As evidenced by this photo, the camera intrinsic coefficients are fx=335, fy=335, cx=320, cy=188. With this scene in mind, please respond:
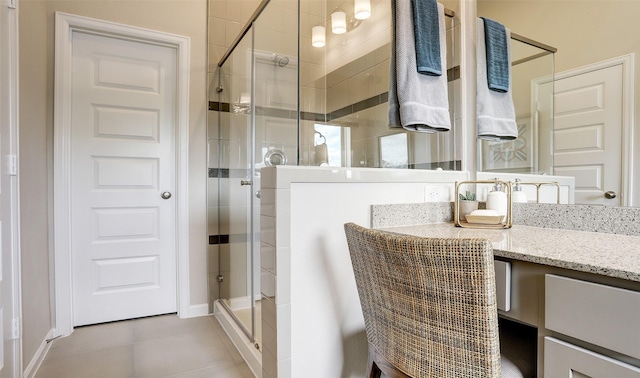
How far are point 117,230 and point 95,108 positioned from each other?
91cm

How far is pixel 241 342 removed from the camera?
200 cm

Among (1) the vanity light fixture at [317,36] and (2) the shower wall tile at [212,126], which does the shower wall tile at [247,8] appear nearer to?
(1) the vanity light fixture at [317,36]

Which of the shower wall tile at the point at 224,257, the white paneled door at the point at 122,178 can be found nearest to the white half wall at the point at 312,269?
the shower wall tile at the point at 224,257

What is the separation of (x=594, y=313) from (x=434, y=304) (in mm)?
351

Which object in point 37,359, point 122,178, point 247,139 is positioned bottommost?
point 37,359

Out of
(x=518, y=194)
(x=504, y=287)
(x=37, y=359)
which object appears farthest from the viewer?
(x=37, y=359)

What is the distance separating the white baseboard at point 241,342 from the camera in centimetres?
175

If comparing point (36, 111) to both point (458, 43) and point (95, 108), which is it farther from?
point (458, 43)

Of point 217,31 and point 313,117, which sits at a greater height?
point 217,31

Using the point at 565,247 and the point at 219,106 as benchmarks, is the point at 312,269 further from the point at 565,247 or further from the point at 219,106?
the point at 219,106

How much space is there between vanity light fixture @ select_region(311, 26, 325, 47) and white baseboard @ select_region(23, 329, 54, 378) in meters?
2.63

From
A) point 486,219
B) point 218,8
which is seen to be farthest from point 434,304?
point 218,8

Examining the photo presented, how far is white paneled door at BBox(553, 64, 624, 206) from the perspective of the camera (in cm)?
115

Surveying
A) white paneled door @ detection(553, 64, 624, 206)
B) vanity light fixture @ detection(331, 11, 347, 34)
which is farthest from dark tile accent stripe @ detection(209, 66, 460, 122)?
vanity light fixture @ detection(331, 11, 347, 34)
